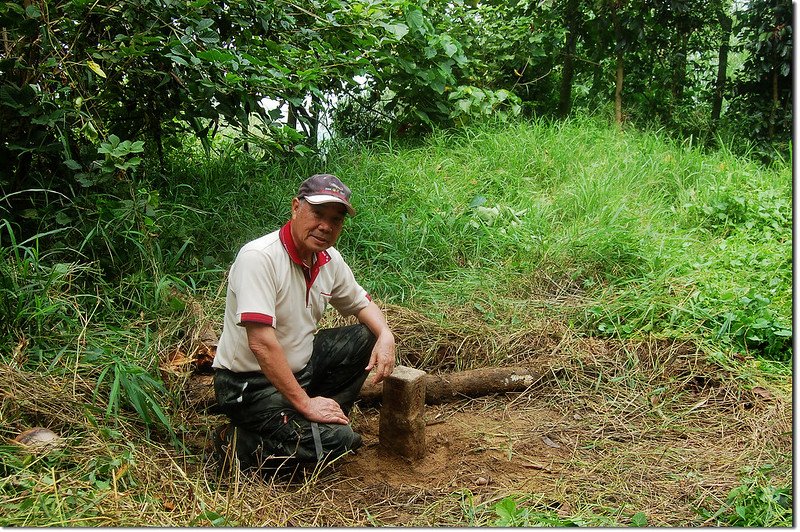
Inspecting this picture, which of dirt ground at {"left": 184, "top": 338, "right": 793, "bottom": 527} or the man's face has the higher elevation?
the man's face

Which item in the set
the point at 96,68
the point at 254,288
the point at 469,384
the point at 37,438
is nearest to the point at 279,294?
the point at 254,288

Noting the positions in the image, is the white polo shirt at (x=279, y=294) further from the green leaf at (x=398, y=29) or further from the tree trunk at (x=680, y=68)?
the tree trunk at (x=680, y=68)

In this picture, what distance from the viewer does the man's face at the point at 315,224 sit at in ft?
9.41

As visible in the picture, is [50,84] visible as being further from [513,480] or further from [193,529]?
[513,480]

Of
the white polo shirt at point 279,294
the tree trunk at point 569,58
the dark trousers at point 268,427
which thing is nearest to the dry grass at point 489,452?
the dark trousers at point 268,427

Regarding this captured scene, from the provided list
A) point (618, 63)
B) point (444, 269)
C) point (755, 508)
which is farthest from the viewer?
point (618, 63)

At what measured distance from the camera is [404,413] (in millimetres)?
3186

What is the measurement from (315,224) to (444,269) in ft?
7.34

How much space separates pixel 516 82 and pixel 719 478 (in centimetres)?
523

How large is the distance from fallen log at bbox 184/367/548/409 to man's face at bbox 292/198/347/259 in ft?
3.69

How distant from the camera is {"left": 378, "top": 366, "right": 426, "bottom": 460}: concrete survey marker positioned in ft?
10.4

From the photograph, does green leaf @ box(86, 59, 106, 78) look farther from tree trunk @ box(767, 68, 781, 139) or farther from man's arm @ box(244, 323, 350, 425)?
tree trunk @ box(767, 68, 781, 139)

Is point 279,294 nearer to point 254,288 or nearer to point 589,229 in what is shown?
point 254,288

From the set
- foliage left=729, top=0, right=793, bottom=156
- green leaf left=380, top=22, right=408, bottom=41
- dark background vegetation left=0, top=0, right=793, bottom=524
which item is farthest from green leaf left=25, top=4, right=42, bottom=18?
foliage left=729, top=0, right=793, bottom=156
